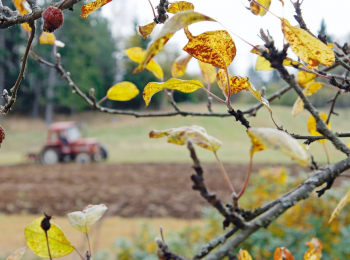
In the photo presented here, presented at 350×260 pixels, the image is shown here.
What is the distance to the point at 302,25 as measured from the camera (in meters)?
0.47

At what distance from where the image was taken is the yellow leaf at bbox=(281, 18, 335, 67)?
347mm

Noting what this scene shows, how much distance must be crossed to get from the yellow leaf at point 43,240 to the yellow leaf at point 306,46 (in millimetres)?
398

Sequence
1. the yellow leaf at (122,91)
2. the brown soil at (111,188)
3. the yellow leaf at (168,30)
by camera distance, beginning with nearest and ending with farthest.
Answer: the yellow leaf at (168,30), the yellow leaf at (122,91), the brown soil at (111,188)

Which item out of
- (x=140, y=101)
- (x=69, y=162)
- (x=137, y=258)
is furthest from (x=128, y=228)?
(x=140, y=101)

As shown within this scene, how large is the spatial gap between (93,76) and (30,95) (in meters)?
4.58

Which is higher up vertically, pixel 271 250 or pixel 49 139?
pixel 271 250

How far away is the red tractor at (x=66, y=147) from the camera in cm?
961

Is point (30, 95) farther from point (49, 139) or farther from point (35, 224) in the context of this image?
point (35, 224)

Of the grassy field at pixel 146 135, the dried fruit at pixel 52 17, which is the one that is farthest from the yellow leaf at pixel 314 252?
the grassy field at pixel 146 135

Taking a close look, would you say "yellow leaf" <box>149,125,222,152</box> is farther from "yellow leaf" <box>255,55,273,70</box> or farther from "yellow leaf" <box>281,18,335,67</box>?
"yellow leaf" <box>255,55,273,70</box>

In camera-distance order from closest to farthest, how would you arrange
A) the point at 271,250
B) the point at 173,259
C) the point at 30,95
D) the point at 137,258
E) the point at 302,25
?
the point at 173,259 → the point at 302,25 → the point at 271,250 → the point at 137,258 → the point at 30,95

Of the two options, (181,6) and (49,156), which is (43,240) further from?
(49,156)

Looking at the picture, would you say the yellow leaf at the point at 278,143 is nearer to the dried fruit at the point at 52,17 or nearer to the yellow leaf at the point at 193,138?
the yellow leaf at the point at 193,138

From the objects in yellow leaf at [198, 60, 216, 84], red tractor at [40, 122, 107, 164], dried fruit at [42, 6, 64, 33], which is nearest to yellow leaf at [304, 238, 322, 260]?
yellow leaf at [198, 60, 216, 84]
